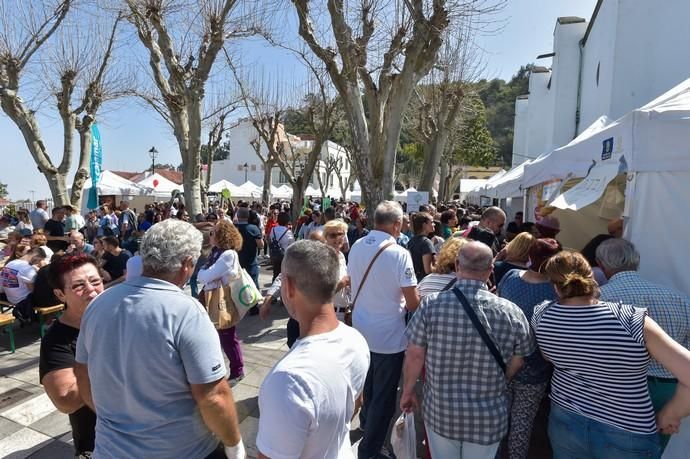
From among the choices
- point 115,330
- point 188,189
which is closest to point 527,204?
point 188,189

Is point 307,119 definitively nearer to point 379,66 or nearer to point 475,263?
point 379,66

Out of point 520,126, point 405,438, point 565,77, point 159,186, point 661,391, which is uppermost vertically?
point 520,126

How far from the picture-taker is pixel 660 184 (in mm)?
2658

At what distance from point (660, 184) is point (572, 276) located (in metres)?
1.22

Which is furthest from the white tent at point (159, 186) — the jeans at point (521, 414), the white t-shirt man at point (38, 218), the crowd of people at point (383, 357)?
the jeans at point (521, 414)

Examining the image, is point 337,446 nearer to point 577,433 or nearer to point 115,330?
point 115,330

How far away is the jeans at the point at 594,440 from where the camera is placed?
6.42 feet

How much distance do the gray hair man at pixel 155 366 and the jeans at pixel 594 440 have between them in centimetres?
174

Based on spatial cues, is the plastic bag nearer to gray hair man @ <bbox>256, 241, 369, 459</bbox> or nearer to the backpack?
gray hair man @ <bbox>256, 241, 369, 459</bbox>

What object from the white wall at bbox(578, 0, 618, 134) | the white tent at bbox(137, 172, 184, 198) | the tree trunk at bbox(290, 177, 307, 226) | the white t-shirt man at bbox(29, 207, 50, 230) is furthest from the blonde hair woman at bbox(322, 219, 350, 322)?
the white tent at bbox(137, 172, 184, 198)

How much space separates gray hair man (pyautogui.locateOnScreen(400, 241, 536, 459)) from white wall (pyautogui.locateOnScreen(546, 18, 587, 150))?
37.2 feet

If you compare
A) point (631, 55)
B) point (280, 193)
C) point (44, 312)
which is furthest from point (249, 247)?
point (280, 193)

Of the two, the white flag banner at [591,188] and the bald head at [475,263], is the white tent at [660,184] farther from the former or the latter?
the bald head at [475,263]

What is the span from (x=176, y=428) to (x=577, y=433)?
200cm
